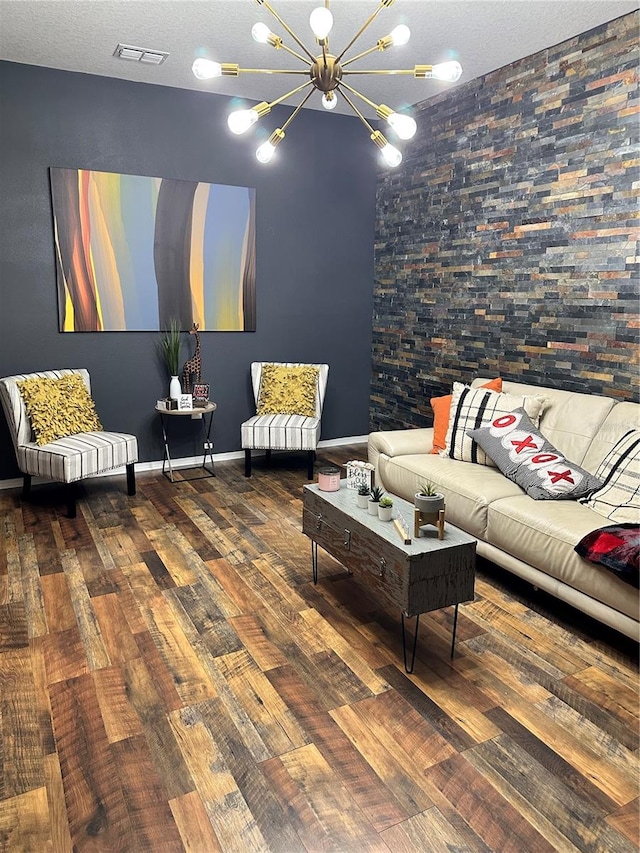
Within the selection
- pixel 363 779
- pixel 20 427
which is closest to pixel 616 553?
pixel 363 779

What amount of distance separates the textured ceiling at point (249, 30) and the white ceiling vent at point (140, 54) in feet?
0.15

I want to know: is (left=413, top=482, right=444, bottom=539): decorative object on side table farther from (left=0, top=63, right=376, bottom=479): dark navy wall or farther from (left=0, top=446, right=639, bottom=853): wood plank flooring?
(left=0, top=63, right=376, bottom=479): dark navy wall

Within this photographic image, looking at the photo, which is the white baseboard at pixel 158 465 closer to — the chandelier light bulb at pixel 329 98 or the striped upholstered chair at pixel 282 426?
the striped upholstered chair at pixel 282 426

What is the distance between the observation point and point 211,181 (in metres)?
4.85

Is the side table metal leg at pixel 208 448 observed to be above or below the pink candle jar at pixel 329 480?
below

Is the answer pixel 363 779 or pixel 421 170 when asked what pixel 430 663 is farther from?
pixel 421 170

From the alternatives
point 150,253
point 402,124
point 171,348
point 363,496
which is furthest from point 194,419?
point 402,124

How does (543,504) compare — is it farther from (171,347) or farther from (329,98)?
(171,347)

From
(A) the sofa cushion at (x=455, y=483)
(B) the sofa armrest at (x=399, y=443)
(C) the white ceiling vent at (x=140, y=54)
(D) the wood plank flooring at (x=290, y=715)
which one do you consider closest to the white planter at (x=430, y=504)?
(D) the wood plank flooring at (x=290, y=715)

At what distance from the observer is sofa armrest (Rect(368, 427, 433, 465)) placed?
3.90m

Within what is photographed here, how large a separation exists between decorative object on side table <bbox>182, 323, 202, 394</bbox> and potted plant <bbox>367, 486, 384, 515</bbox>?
2.52 m

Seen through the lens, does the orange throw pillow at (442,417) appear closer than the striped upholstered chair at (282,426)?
Yes

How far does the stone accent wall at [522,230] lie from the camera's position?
11.4ft

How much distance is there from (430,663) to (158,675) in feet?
3.47
